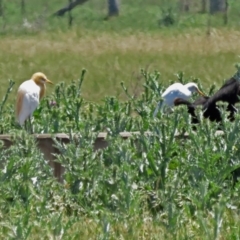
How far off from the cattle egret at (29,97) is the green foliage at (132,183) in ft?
8.05

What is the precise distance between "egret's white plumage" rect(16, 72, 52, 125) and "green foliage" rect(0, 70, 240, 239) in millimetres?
2515

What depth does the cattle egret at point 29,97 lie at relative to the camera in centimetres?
899

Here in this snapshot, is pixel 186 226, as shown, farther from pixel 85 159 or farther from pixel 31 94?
pixel 31 94

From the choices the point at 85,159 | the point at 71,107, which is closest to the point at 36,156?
the point at 85,159

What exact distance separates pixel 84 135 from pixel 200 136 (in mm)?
679

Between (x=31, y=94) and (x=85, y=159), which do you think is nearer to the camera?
(x=85, y=159)

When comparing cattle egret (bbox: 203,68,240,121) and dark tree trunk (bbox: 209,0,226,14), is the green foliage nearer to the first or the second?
cattle egret (bbox: 203,68,240,121)

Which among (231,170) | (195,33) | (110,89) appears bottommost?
(231,170)

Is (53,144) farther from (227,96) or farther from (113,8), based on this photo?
(113,8)

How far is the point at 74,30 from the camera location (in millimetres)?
20281

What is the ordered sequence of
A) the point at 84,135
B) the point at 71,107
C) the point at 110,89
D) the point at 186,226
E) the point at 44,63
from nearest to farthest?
the point at 186,226 → the point at 84,135 → the point at 71,107 → the point at 110,89 → the point at 44,63

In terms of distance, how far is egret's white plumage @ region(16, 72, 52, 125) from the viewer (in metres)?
9.02

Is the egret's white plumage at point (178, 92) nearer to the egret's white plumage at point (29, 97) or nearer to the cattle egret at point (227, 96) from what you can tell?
the cattle egret at point (227, 96)

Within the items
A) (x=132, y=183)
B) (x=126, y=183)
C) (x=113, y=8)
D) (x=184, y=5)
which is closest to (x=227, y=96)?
(x=132, y=183)
